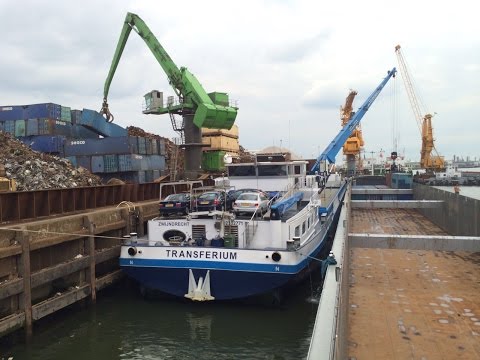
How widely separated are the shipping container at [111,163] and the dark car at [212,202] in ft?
82.7

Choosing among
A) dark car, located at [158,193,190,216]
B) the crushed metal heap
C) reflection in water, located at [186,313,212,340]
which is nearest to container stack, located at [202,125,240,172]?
the crushed metal heap

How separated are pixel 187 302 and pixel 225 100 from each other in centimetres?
3397

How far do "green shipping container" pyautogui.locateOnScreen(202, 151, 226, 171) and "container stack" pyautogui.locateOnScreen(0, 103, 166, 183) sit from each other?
19.2 ft

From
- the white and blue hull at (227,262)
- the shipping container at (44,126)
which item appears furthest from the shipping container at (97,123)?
the white and blue hull at (227,262)

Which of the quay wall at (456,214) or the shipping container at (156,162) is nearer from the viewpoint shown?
the quay wall at (456,214)

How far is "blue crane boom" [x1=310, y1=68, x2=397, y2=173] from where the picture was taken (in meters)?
34.2

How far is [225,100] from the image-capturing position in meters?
46.4

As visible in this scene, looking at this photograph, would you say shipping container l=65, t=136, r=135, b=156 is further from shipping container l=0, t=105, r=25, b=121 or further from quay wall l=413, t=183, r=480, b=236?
quay wall l=413, t=183, r=480, b=236

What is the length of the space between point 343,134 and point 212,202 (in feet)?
83.2

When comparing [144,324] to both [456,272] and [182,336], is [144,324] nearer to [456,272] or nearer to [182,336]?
[182,336]

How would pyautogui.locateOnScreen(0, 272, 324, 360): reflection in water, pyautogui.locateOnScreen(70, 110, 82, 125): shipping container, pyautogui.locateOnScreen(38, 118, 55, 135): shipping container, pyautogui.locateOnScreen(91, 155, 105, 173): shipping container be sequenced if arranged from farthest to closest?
1. pyautogui.locateOnScreen(70, 110, 82, 125): shipping container
2. pyautogui.locateOnScreen(38, 118, 55, 135): shipping container
3. pyautogui.locateOnScreen(91, 155, 105, 173): shipping container
4. pyautogui.locateOnScreen(0, 272, 324, 360): reflection in water

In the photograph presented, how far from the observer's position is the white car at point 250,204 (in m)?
15.7

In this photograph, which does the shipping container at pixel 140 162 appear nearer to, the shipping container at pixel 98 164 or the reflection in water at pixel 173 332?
the shipping container at pixel 98 164

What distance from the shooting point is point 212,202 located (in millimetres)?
16203
